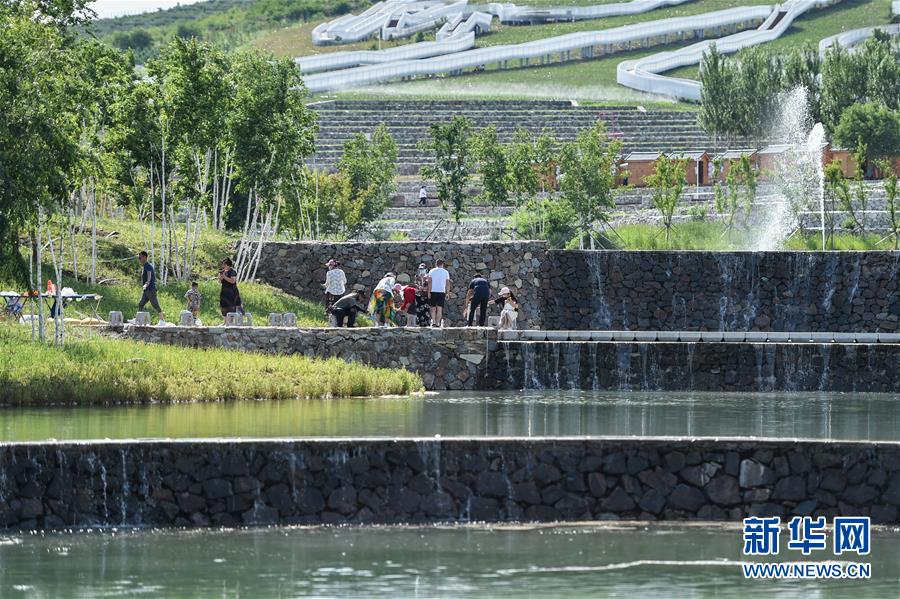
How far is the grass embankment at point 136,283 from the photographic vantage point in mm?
35688

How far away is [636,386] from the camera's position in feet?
109

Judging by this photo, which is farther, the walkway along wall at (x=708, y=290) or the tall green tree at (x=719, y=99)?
the tall green tree at (x=719, y=99)

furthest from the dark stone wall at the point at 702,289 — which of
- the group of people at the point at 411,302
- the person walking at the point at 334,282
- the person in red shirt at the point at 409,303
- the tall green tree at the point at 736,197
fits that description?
the tall green tree at the point at 736,197

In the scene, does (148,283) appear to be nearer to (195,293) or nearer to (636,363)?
(195,293)

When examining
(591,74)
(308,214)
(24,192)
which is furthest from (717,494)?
(591,74)

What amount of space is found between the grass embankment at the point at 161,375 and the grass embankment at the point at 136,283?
179 inches

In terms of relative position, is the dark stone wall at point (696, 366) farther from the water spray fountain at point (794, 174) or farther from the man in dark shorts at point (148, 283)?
the water spray fountain at point (794, 174)

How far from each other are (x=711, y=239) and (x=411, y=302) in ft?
77.1

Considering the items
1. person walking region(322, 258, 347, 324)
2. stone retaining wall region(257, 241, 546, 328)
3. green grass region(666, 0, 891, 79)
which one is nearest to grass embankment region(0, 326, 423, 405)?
person walking region(322, 258, 347, 324)

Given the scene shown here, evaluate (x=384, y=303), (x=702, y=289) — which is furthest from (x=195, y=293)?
(x=702, y=289)

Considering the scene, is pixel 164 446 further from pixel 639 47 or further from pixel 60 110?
pixel 639 47

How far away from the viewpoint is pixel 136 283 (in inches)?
1484

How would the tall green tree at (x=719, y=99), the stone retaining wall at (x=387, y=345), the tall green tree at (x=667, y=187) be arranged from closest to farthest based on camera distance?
the stone retaining wall at (x=387, y=345)
the tall green tree at (x=667, y=187)
the tall green tree at (x=719, y=99)

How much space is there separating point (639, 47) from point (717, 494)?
111837 millimetres
